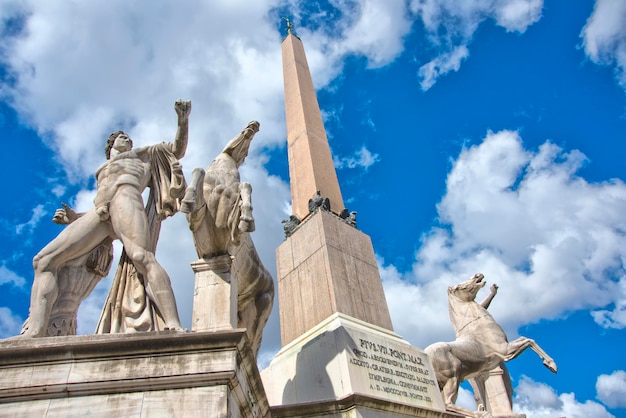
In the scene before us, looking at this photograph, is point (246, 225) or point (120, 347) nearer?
point (120, 347)

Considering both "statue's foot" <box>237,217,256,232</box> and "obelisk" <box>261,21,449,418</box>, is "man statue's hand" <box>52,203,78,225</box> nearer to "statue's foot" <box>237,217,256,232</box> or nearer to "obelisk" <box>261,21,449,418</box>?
"statue's foot" <box>237,217,256,232</box>

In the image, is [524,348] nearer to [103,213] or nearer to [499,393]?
[499,393]

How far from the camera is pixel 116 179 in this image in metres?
5.68

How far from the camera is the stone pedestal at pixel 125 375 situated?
3896 mm

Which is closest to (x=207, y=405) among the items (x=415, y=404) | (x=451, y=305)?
(x=415, y=404)

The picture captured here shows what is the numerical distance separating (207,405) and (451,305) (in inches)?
325

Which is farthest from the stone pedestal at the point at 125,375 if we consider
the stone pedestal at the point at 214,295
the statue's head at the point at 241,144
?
the statue's head at the point at 241,144

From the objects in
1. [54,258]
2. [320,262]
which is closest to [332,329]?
[320,262]

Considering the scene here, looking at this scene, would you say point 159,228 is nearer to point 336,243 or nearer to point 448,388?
point 336,243

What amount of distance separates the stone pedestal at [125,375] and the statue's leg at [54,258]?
778 millimetres

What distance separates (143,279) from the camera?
531 cm

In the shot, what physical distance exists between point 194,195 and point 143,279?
1.05 metres

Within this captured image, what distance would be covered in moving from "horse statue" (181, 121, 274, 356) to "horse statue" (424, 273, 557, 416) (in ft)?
11.4

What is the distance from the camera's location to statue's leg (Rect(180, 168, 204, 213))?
210 inches
